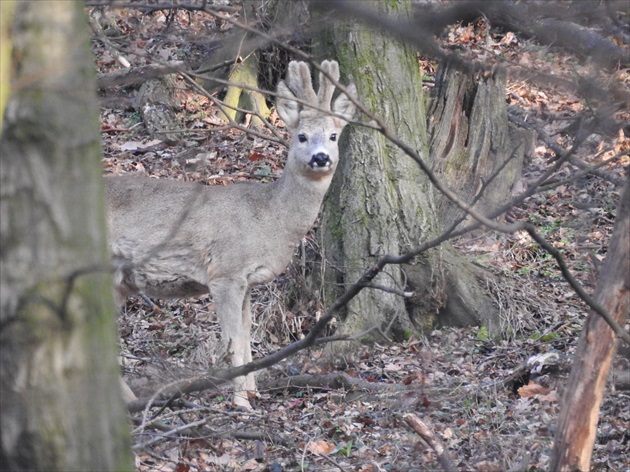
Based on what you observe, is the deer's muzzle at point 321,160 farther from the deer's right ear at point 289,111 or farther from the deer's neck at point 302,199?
the deer's right ear at point 289,111

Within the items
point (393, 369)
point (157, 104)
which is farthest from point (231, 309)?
point (157, 104)

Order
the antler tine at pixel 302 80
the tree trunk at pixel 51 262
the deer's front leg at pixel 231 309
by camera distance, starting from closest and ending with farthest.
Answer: the tree trunk at pixel 51 262
the antler tine at pixel 302 80
the deer's front leg at pixel 231 309

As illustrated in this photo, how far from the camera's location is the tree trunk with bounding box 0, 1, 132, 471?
106 inches

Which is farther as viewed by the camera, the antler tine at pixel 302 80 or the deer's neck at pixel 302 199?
the deer's neck at pixel 302 199

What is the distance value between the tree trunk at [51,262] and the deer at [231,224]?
527 centimetres

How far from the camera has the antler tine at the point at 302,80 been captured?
26.2 ft

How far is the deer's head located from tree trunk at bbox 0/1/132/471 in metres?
5.12

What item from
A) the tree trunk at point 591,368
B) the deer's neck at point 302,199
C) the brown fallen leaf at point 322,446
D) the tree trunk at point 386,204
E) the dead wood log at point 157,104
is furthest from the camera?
the dead wood log at point 157,104

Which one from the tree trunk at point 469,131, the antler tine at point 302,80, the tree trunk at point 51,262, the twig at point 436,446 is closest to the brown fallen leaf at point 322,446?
the twig at point 436,446

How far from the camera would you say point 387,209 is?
Result: 879 centimetres

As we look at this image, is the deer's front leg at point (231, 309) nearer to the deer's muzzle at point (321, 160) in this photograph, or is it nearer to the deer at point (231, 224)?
the deer at point (231, 224)

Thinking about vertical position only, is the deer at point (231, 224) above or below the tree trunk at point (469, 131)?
below

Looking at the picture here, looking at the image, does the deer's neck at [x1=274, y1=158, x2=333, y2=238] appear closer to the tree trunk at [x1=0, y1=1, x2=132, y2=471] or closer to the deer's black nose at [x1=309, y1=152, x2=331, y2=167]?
the deer's black nose at [x1=309, y1=152, x2=331, y2=167]

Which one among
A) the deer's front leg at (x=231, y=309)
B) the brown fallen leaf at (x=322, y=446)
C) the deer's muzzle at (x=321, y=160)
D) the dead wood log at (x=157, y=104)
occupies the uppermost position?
the dead wood log at (x=157, y=104)
